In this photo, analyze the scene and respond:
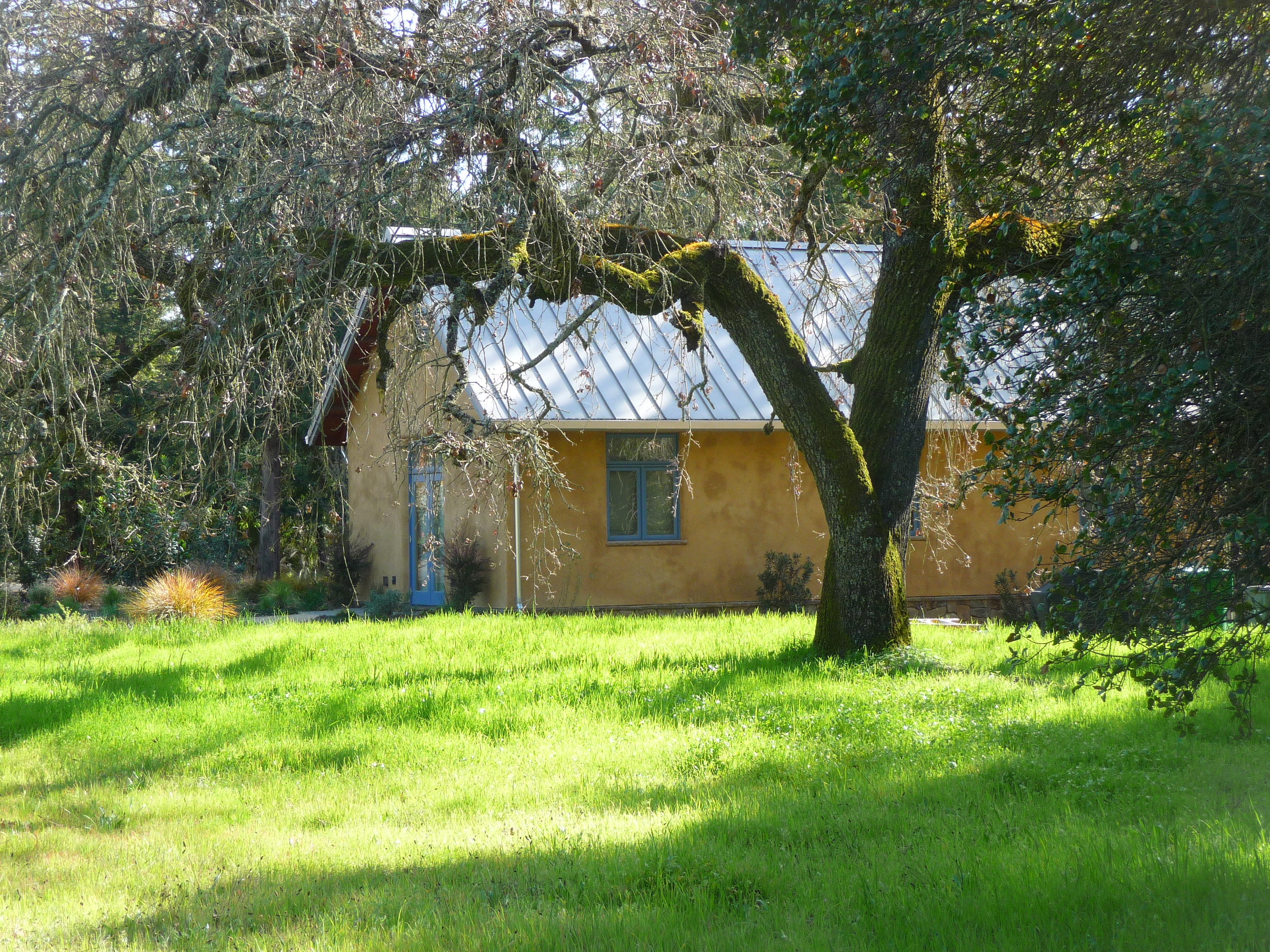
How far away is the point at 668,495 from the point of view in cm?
1797

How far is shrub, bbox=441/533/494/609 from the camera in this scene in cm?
1714

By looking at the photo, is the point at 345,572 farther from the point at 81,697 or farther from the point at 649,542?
the point at 81,697

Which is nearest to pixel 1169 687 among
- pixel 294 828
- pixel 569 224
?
pixel 294 828

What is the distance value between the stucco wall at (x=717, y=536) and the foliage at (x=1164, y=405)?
452 inches

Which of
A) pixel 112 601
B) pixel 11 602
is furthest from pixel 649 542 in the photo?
pixel 11 602

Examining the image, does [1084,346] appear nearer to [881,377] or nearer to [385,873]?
[385,873]

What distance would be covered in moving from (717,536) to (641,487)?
1.50 meters

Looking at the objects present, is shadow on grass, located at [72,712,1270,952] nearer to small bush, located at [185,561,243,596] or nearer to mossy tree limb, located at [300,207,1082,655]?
mossy tree limb, located at [300,207,1082,655]

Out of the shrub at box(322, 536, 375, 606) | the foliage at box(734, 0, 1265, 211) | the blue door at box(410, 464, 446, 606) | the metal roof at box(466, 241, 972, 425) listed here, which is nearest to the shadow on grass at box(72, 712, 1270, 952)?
the foliage at box(734, 0, 1265, 211)

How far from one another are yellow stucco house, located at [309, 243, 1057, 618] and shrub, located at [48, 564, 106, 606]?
7.46m

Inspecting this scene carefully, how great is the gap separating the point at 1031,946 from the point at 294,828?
3.96m

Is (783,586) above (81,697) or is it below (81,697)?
above

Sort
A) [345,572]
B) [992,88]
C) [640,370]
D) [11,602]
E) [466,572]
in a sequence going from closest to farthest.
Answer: [992,88] < [466,572] < [640,370] < [11,602] < [345,572]

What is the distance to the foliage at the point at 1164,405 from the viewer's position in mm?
3752
